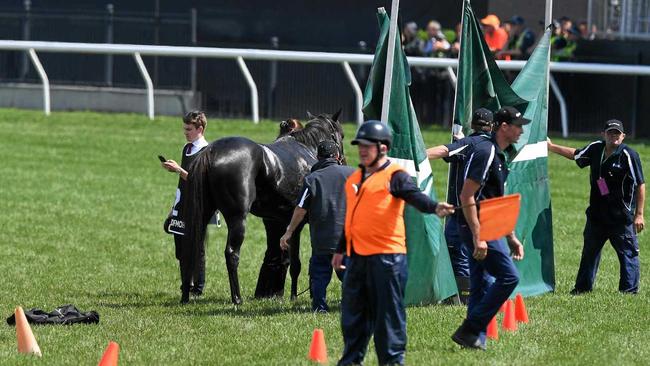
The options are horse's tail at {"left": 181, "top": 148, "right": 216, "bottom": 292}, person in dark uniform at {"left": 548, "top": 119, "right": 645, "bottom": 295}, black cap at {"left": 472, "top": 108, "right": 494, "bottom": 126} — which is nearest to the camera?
black cap at {"left": 472, "top": 108, "right": 494, "bottom": 126}

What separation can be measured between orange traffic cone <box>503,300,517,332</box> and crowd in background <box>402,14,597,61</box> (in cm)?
1179

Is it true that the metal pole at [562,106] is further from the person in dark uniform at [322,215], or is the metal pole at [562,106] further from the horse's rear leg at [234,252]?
the person in dark uniform at [322,215]

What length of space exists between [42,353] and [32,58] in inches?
642

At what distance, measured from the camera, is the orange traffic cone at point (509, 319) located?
11580 millimetres

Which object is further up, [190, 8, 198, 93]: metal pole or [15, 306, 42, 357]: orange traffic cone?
[190, 8, 198, 93]: metal pole

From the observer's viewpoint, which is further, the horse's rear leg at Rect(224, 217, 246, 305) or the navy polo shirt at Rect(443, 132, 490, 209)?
the horse's rear leg at Rect(224, 217, 246, 305)

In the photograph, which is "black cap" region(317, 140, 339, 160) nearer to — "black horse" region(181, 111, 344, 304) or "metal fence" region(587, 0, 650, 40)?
"black horse" region(181, 111, 344, 304)

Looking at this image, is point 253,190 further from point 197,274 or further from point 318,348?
point 318,348

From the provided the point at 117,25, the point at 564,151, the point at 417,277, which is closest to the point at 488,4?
the point at 117,25

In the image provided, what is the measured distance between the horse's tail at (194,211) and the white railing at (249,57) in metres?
10.3

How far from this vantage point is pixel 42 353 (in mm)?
10547

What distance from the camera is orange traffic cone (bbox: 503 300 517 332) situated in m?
11.6

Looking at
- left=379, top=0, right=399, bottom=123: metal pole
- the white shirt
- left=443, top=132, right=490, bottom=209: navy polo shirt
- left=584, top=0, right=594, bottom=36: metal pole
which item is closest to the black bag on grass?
the white shirt

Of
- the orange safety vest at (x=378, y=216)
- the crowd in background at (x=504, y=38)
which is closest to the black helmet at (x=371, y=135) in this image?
the orange safety vest at (x=378, y=216)
